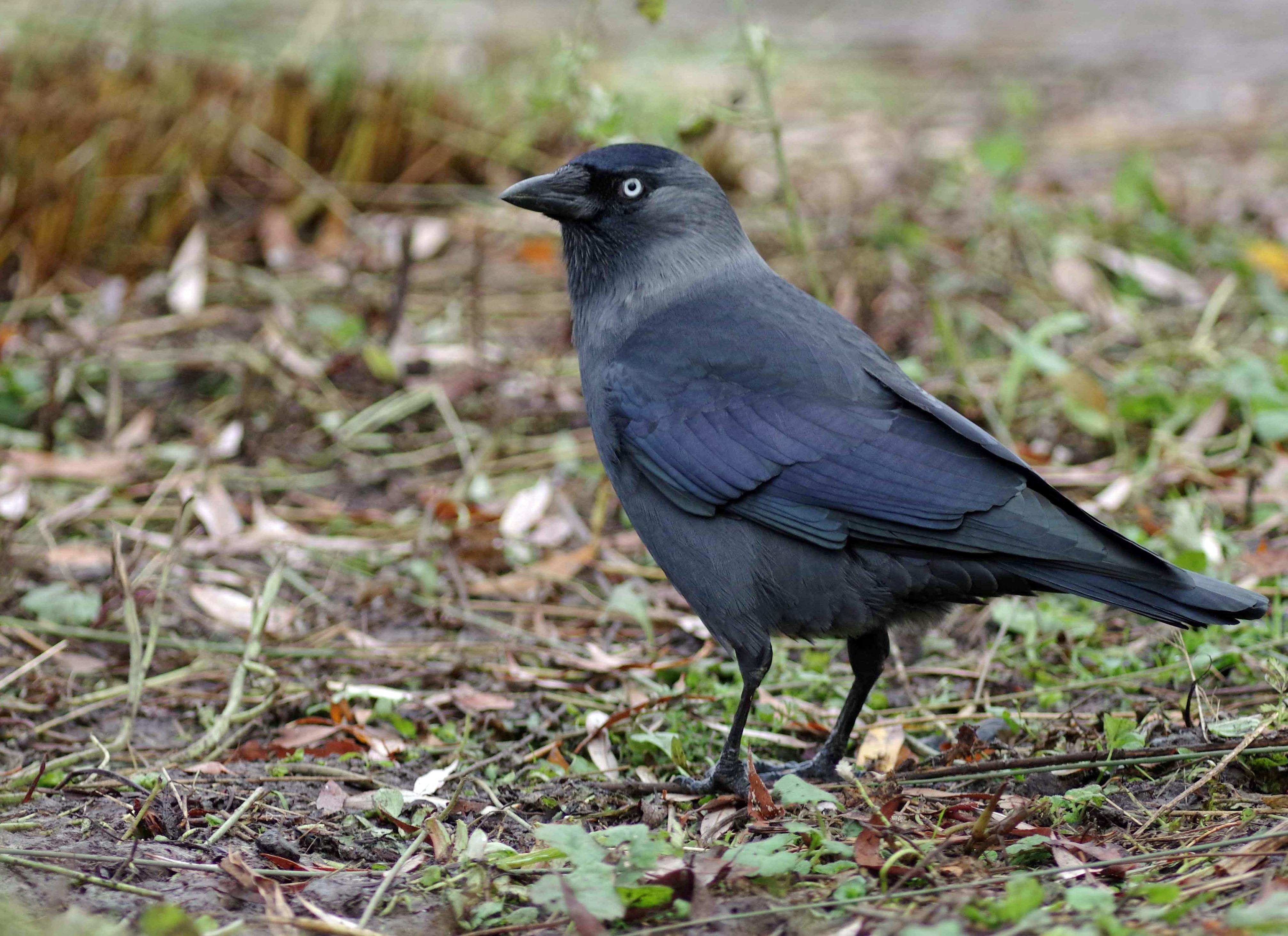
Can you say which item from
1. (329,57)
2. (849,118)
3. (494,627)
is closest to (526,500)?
(494,627)

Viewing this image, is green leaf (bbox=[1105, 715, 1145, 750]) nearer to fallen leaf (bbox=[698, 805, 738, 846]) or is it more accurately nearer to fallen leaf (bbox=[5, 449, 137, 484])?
fallen leaf (bbox=[698, 805, 738, 846])

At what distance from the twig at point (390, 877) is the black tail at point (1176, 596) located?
1.58m

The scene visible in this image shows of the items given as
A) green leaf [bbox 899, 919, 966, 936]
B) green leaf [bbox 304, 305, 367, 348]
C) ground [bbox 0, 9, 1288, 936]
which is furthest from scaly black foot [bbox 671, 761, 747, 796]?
green leaf [bbox 304, 305, 367, 348]

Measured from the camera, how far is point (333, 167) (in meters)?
7.62

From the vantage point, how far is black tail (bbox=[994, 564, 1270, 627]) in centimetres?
304

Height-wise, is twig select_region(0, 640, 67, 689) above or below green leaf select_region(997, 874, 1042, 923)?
below

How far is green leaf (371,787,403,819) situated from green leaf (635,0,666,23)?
2.87 meters

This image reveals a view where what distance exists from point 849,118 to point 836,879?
25.7ft

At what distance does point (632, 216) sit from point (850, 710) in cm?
161

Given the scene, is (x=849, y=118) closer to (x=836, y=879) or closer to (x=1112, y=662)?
(x=1112, y=662)

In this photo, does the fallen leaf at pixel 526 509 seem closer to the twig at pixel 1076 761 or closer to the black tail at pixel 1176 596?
the twig at pixel 1076 761

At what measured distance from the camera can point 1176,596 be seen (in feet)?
10.1

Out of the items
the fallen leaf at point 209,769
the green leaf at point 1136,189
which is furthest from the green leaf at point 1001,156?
the fallen leaf at point 209,769

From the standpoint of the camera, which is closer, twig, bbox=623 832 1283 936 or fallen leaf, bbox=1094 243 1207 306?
twig, bbox=623 832 1283 936
